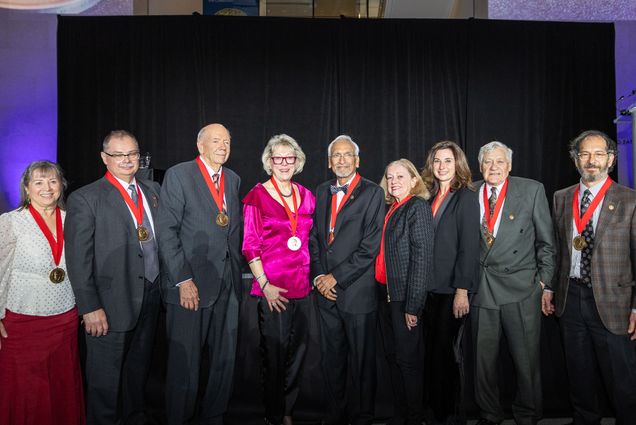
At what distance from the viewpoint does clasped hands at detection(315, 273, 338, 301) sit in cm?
286

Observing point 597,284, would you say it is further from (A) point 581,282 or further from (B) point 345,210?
(B) point 345,210

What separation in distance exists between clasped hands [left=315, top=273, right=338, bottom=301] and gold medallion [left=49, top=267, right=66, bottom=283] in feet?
4.97

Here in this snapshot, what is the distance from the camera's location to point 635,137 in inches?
176

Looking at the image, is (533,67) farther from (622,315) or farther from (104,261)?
(104,261)

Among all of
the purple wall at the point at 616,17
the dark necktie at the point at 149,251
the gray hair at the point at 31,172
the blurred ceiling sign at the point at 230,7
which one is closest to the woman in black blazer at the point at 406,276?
the dark necktie at the point at 149,251

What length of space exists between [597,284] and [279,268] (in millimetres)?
1914

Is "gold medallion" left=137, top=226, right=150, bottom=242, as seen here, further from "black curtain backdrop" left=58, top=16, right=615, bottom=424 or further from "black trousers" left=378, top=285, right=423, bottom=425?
"black curtain backdrop" left=58, top=16, right=615, bottom=424

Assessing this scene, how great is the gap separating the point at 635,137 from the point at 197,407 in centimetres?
453

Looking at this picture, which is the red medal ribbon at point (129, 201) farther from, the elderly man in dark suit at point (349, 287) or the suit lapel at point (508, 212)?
the suit lapel at point (508, 212)

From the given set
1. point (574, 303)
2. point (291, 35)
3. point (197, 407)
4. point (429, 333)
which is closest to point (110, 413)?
point (197, 407)

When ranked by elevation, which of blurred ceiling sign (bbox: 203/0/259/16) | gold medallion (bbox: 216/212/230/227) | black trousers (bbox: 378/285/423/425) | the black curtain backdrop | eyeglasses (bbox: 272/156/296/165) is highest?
blurred ceiling sign (bbox: 203/0/259/16)

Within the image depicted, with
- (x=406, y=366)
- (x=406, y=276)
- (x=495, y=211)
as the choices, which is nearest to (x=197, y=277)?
(x=406, y=276)

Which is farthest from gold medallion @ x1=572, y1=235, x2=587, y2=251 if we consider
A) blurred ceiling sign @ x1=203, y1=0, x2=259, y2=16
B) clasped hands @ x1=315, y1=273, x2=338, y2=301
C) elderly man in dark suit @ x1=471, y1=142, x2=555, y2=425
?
blurred ceiling sign @ x1=203, y1=0, x2=259, y2=16

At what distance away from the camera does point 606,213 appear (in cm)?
284
